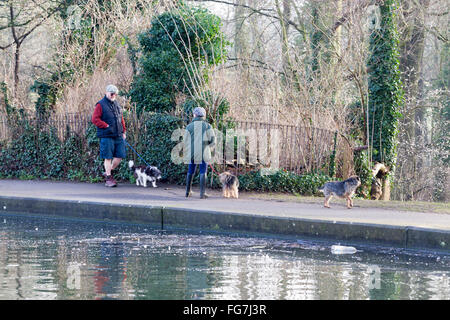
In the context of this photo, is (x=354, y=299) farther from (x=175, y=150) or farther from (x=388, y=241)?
(x=175, y=150)

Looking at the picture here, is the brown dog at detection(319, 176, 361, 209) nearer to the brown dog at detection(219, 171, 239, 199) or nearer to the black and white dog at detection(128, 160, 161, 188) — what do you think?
the brown dog at detection(219, 171, 239, 199)

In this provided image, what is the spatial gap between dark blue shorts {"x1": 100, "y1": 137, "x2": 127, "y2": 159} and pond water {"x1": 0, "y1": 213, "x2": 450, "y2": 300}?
4.37 meters

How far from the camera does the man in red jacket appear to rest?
14992 mm

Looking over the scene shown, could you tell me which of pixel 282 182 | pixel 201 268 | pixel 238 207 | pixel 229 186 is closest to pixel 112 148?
pixel 229 186

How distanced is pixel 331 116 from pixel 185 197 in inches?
191

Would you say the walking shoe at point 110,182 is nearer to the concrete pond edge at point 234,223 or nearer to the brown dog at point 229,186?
the concrete pond edge at point 234,223

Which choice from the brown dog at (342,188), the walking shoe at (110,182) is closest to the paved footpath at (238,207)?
the walking shoe at (110,182)

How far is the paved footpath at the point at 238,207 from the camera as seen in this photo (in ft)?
34.1

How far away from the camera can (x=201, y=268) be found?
8.22 m

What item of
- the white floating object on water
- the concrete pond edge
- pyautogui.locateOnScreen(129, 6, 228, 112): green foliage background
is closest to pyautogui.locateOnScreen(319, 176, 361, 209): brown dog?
the concrete pond edge

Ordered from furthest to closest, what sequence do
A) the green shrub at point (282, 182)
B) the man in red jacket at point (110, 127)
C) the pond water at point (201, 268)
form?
the green shrub at point (282, 182) → the man in red jacket at point (110, 127) → the pond water at point (201, 268)

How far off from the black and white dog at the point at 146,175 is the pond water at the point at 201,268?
4.56 meters

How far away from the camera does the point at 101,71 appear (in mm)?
21500
